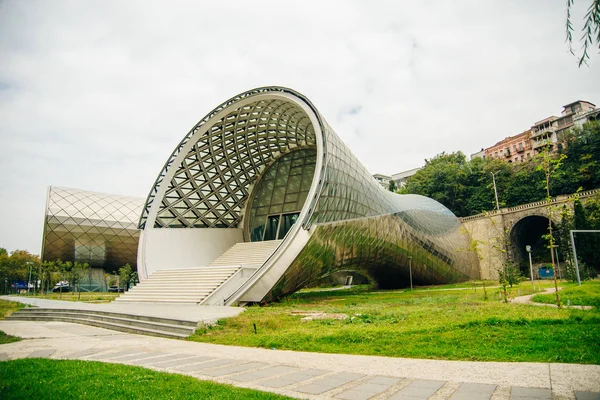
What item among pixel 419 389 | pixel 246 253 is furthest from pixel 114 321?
pixel 246 253

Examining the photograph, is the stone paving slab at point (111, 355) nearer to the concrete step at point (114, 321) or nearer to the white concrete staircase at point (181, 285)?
the concrete step at point (114, 321)

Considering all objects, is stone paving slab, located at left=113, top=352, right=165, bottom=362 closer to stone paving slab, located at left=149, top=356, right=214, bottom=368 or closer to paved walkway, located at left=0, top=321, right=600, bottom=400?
paved walkway, located at left=0, top=321, right=600, bottom=400

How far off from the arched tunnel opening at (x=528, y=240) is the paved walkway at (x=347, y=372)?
49099 mm

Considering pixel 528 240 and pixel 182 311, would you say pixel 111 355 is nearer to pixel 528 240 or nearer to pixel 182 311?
pixel 182 311

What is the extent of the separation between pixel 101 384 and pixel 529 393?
16.9 ft

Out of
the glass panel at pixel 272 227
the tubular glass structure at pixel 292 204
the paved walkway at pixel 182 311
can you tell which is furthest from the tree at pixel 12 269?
the paved walkway at pixel 182 311

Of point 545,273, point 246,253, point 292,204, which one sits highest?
point 292,204

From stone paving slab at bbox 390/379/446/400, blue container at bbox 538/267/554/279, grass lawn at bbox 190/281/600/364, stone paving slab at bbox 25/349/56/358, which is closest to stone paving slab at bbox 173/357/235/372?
grass lawn at bbox 190/281/600/364

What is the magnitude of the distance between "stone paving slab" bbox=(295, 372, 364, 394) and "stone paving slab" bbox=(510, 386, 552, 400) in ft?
6.44

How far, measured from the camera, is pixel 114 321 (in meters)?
13.4

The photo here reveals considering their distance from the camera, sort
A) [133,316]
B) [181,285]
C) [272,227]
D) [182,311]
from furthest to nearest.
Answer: [272,227] < [181,285] < [182,311] < [133,316]

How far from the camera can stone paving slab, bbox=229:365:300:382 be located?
539 centimetres

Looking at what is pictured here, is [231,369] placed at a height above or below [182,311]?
above

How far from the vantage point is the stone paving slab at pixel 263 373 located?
539cm
